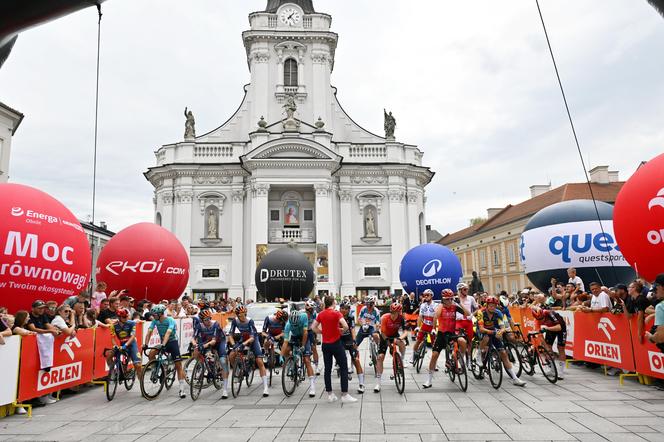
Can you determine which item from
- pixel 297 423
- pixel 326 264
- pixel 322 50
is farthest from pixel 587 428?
pixel 322 50

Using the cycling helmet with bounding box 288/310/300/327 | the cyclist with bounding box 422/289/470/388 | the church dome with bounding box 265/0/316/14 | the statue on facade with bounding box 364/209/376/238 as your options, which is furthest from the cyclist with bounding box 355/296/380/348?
the church dome with bounding box 265/0/316/14

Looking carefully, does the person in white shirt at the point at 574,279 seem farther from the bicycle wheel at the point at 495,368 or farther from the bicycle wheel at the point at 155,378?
the bicycle wheel at the point at 155,378

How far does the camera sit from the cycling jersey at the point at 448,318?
1002 centimetres

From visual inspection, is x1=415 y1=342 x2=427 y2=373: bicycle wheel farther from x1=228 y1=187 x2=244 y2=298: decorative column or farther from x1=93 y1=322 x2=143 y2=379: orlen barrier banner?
x1=228 y1=187 x2=244 y2=298: decorative column

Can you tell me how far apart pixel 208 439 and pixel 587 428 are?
496 centimetres

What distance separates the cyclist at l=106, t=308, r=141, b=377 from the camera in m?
9.77

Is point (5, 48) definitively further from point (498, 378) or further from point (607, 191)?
point (607, 191)

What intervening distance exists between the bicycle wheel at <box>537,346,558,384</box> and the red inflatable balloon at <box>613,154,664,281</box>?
245cm

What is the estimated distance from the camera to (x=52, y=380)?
8.91 meters

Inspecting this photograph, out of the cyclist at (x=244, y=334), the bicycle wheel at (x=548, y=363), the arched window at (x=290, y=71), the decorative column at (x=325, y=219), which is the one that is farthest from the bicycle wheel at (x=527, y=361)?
the arched window at (x=290, y=71)

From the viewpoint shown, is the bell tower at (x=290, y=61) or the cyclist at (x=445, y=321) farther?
the bell tower at (x=290, y=61)

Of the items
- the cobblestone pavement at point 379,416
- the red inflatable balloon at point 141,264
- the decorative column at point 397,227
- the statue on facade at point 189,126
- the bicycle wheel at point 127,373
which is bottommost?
the cobblestone pavement at point 379,416

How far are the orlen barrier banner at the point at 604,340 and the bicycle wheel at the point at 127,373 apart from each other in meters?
9.72

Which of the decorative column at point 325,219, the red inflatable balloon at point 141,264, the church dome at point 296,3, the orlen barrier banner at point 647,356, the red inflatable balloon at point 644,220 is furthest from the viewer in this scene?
the church dome at point 296,3
